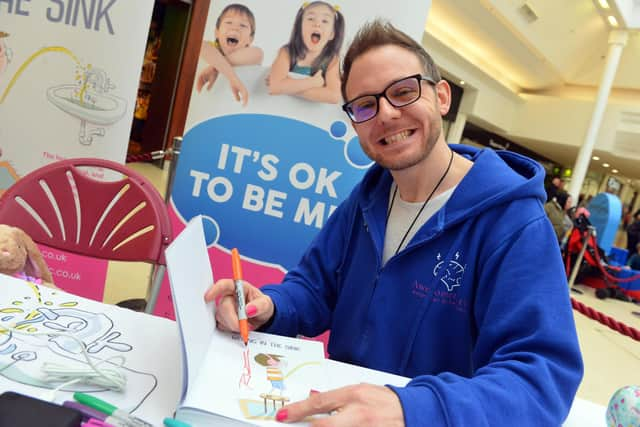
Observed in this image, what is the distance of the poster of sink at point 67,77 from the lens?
2.35 metres

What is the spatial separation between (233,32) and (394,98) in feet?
3.96

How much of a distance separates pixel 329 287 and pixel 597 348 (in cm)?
384

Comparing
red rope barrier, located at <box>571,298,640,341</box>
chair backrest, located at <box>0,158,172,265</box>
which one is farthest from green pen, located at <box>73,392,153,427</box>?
red rope barrier, located at <box>571,298,640,341</box>

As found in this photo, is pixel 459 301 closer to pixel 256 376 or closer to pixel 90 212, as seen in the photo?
pixel 256 376

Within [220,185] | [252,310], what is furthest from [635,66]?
[252,310]

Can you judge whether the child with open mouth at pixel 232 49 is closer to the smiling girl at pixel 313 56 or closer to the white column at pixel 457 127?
the smiling girl at pixel 313 56

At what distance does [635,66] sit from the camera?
958cm

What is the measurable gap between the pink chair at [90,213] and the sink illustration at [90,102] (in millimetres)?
1056

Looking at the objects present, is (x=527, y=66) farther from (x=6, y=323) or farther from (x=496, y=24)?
(x=6, y=323)

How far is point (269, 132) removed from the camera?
2.01m

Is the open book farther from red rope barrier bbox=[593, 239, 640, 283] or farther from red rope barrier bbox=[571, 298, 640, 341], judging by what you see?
red rope barrier bbox=[593, 239, 640, 283]

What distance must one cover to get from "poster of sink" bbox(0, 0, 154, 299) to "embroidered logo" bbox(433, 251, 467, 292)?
76.1 inches

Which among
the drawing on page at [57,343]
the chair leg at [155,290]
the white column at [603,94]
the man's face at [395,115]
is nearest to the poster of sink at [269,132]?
the chair leg at [155,290]

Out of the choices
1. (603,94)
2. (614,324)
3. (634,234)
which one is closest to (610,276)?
(634,234)
